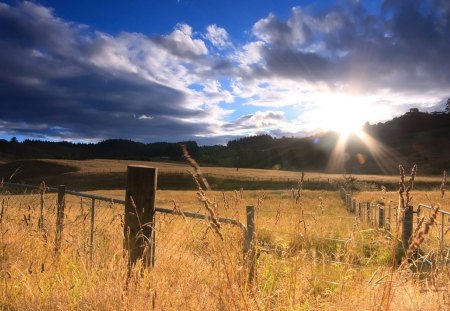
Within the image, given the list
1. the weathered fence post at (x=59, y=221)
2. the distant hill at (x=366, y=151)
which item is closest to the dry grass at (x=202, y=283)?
the weathered fence post at (x=59, y=221)

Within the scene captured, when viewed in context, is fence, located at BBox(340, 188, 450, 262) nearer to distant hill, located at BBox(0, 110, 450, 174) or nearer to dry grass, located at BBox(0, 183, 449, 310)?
dry grass, located at BBox(0, 183, 449, 310)

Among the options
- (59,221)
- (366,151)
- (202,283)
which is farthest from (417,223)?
(366,151)

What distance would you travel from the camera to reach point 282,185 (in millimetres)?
59250

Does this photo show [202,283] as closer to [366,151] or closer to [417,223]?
[417,223]

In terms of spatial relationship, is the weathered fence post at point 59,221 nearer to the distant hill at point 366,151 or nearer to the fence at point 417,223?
the fence at point 417,223

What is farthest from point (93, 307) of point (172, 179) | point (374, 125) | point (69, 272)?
point (374, 125)

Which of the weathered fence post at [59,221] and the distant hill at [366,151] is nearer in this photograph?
the weathered fence post at [59,221]

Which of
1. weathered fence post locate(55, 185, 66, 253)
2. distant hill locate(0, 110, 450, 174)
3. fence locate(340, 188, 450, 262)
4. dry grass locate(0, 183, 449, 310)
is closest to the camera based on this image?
dry grass locate(0, 183, 449, 310)

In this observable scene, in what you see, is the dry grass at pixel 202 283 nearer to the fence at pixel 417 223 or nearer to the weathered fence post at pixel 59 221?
the weathered fence post at pixel 59 221

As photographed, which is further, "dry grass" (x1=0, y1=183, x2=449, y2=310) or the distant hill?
the distant hill

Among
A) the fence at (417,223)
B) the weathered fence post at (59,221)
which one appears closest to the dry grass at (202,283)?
the weathered fence post at (59,221)

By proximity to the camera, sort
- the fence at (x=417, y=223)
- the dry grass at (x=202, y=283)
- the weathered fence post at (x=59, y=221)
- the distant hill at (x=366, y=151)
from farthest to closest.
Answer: the distant hill at (x=366, y=151) < the weathered fence post at (x=59, y=221) < the fence at (x=417, y=223) < the dry grass at (x=202, y=283)

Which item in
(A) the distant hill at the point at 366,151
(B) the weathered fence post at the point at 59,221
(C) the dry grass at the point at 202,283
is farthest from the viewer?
(A) the distant hill at the point at 366,151

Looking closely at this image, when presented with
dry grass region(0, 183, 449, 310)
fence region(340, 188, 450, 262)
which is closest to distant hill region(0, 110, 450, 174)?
fence region(340, 188, 450, 262)
